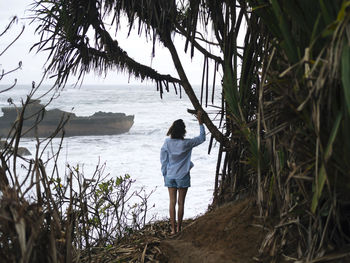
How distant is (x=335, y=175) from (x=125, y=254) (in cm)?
200

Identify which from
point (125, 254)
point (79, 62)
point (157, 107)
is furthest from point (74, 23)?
point (157, 107)

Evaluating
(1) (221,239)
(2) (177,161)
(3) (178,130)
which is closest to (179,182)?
(2) (177,161)

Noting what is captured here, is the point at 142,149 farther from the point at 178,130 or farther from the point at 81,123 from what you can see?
the point at 178,130

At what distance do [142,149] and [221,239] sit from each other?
29995 mm

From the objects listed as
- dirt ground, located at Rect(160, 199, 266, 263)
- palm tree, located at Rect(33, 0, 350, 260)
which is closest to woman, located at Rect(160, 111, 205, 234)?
palm tree, located at Rect(33, 0, 350, 260)

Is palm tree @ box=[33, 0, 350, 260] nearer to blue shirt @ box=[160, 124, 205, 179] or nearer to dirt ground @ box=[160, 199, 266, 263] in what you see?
dirt ground @ box=[160, 199, 266, 263]

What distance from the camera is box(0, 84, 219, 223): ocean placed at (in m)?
18.9

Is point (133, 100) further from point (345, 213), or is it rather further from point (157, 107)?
point (345, 213)

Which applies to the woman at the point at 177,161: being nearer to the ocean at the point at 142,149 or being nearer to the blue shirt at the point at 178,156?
→ the blue shirt at the point at 178,156

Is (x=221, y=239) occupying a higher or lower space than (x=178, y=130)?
lower

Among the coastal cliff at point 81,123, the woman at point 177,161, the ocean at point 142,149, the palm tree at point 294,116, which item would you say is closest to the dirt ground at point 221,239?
the palm tree at point 294,116

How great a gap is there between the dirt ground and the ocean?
3.64 m

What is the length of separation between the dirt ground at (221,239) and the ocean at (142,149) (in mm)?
3643

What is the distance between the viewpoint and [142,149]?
108 feet
